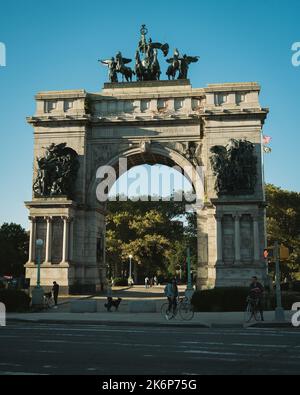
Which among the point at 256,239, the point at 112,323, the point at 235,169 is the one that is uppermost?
the point at 235,169

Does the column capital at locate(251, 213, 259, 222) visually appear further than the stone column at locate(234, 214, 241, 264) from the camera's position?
Yes

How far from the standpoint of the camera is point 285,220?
62.2 metres

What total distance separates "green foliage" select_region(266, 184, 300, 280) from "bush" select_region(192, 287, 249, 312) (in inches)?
1454

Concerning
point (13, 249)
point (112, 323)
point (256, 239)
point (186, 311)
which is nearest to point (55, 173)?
point (256, 239)

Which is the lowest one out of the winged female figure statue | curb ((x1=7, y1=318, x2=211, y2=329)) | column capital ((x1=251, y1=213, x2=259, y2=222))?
curb ((x1=7, y1=318, x2=211, y2=329))

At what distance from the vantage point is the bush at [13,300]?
2515 centimetres

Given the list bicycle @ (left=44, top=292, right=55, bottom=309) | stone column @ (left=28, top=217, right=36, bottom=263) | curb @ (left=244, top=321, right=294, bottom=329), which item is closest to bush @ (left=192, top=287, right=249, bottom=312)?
curb @ (left=244, top=321, right=294, bottom=329)

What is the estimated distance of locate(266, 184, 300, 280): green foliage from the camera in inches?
2376

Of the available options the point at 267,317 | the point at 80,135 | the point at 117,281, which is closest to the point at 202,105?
the point at 80,135

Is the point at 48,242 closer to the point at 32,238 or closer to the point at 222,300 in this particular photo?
the point at 32,238

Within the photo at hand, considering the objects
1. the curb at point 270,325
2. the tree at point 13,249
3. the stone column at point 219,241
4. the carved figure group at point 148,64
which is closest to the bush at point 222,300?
the curb at point 270,325

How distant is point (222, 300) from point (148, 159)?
20236 millimetres

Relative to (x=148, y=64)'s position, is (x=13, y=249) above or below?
below

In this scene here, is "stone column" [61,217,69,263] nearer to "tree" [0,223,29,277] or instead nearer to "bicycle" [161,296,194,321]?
"bicycle" [161,296,194,321]
